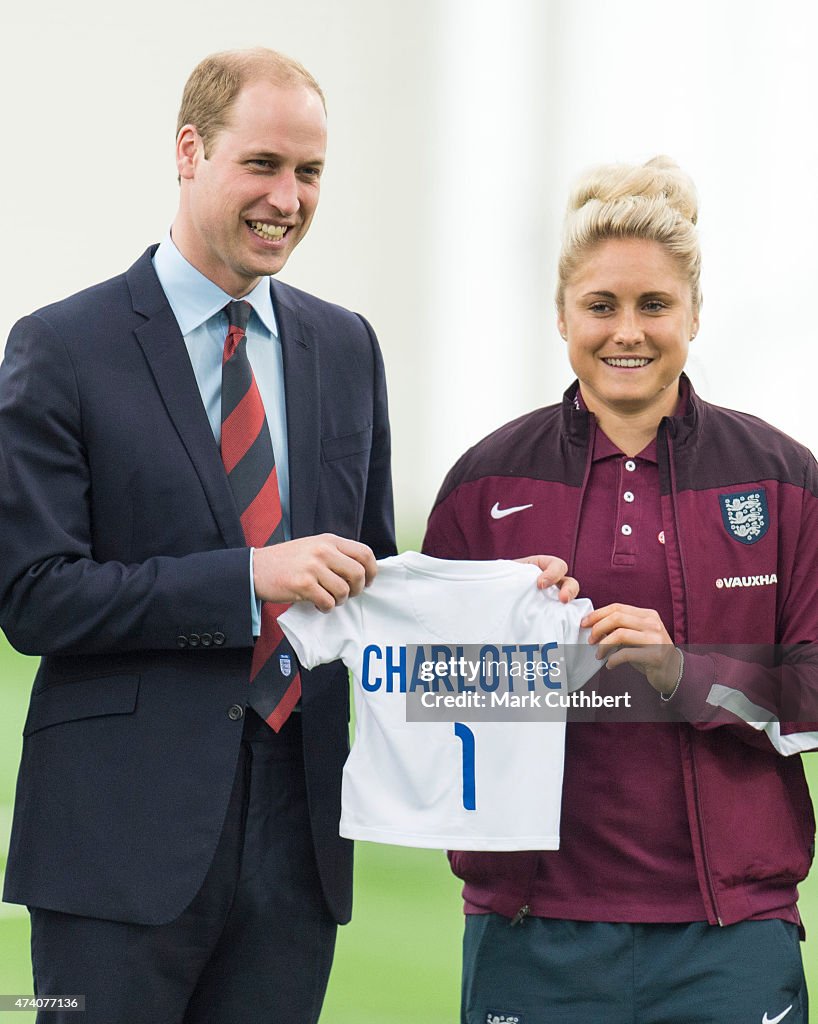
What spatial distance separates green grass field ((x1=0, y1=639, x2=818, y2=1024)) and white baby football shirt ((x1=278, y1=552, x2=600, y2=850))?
1.84 meters

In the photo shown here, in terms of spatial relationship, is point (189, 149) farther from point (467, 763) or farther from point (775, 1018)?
point (775, 1018)

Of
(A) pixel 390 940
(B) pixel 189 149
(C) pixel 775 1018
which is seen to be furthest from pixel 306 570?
(A) pixel 390 940

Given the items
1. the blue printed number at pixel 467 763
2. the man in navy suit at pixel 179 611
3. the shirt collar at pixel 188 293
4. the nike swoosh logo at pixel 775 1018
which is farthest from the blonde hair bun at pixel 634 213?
the nike swoosh logo at pixel 775 1018

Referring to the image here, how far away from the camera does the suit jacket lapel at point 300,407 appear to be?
6.15ft

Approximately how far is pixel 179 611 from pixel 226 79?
728 millimetres

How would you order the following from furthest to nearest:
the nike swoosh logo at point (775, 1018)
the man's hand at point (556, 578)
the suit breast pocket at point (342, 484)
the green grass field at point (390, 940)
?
the green grass field at point (390, 940) → the suit breast pocket at point (342, 484) → the man's hand at point (556, 578) → the nike swoosh logo at point (775, 1018)

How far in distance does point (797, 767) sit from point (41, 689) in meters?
1.03

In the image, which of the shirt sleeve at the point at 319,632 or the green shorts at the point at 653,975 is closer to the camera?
the green shorts at the point at 653,975

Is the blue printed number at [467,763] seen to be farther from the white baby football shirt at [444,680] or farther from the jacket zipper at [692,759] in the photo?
the jacket zipper at [692,759]

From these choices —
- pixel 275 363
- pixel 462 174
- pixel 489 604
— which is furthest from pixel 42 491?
pixel 462 174

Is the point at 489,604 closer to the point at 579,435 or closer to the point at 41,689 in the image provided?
the point at 579,435

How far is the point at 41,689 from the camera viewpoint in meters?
1.82

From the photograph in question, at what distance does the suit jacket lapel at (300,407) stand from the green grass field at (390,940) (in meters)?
2.02

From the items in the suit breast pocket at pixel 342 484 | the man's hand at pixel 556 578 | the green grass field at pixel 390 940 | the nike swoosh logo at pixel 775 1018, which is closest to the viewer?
the nike swoosh logo at pixel 775 1018
